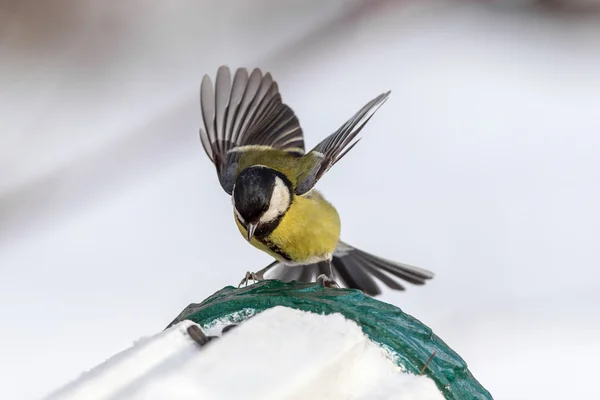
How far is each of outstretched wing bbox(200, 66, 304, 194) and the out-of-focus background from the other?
44cm

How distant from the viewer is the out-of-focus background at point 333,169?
1.72 meters

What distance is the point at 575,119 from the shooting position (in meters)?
2.21

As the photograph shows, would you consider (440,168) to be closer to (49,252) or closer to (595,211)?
(595,211)

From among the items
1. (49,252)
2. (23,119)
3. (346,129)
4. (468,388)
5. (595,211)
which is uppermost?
(23,119)

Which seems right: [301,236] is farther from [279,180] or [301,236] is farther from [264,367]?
[264,367]

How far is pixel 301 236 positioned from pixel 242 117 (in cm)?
31

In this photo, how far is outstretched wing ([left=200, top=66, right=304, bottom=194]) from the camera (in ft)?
4.56

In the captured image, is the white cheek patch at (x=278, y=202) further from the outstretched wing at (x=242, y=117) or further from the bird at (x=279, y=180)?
the outstretched wing at (x=242, y=117)

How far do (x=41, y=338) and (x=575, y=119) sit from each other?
4.87 ft

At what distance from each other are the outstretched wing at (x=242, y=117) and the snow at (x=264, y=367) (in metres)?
0.80

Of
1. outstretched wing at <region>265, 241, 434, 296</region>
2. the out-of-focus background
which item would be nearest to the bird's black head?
outstretched wing at <region>265, 241, 434, 296</region>

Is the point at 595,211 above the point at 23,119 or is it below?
below

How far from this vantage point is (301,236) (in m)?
1.20

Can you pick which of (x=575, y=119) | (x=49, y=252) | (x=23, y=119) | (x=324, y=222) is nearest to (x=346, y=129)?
(x=324, y=222)
